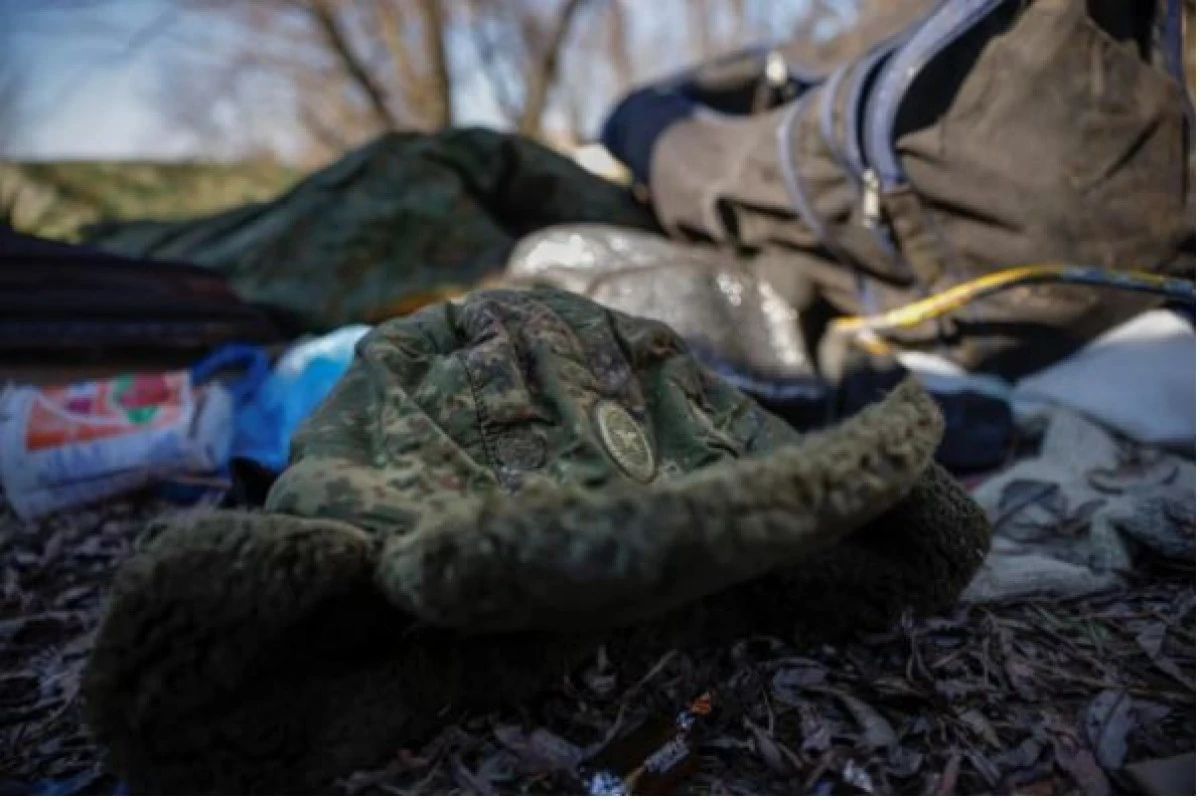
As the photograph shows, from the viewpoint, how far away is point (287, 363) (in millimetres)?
1622

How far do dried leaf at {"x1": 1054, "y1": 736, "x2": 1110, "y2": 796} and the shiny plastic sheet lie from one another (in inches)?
35.8

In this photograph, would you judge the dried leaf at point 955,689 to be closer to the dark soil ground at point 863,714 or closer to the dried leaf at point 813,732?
the dark soil ground at point 863,714

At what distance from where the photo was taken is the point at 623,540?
0.50m

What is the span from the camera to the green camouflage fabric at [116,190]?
6.60ft

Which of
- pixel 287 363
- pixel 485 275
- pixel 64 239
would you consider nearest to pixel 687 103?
pixel 485 275

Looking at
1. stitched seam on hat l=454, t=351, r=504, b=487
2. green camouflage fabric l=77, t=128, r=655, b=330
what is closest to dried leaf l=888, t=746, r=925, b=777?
stitched seam on hat l=454, t=351, r=504, b=487

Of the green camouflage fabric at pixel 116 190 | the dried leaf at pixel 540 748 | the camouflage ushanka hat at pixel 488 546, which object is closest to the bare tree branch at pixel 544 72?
the green camouflage fabric at pixel 116 190

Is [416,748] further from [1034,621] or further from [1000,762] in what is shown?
Result: [1034,621]

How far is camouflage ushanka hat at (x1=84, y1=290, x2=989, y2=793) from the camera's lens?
1.69ft

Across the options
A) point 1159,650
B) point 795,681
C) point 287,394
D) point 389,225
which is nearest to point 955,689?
point 795,681

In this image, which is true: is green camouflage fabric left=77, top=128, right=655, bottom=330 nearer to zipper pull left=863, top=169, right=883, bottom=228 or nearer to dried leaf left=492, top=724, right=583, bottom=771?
zipper pull left=863, top=169, right=883, bottom=228

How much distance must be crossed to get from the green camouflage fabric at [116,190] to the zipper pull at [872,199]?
1.83 metres

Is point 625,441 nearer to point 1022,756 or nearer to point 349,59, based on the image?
point 1022,756

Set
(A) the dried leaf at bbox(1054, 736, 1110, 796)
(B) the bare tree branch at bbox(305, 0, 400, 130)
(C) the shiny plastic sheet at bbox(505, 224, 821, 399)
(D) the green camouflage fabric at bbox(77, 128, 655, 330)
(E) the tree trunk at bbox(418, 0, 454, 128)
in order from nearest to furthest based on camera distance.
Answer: (A) the dried leaf at bbox(1054, 736, 1110, 796) < (C) the shiny plastic sheet at bbox(505, 224, 821, 399) < (D) the green camouflage fabric at bbox(77, 128, 655, 330) < (B) the bare tree branch at bbox(305, 0, 400, 130) < (E) the tree trunk at bbox(418, 0, 454, 128)
